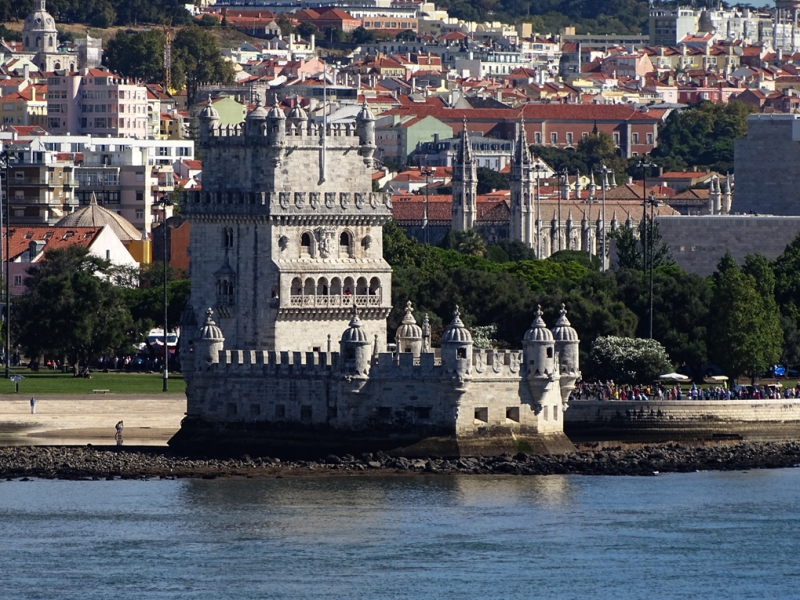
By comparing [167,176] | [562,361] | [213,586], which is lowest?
[213,586]

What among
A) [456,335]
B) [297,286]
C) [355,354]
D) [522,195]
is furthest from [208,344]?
[522,195]

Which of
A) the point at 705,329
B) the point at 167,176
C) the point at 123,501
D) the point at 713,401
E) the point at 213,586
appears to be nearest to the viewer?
the point at 213,586

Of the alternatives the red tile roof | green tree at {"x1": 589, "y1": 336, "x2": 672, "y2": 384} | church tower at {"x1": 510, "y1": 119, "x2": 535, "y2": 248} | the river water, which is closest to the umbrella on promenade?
green tree at {"x1": 589, "y1": 336, "x2": 672, "y2": 384}

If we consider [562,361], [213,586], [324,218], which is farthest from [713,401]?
[213,586]

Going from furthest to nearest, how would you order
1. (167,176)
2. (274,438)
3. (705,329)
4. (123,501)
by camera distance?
1. (167,176)
2. (705,329)
3. (274,438)
4. (123,501)

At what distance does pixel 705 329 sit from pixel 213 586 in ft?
120

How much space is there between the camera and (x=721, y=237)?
134 m

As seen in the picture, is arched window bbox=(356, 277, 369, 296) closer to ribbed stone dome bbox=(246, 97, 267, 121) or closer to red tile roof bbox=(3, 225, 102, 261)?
ribbed stone dome bbox=(246, 97, 267, 121)

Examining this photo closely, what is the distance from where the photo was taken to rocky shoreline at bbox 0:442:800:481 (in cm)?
7638

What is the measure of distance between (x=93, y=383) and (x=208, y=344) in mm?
16509

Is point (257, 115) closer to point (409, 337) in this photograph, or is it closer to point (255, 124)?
point (255, 124)

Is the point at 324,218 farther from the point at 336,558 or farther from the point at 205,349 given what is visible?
the point at 336,558

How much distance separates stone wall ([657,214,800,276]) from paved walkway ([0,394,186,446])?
47405mm

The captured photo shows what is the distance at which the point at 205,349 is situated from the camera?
80062 millimetres
